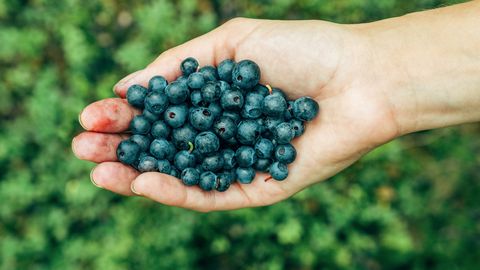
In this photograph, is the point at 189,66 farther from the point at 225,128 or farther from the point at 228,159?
the point at 228,159

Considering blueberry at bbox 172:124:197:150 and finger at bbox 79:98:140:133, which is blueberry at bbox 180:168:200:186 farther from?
finger at bbox 79:98:140:133

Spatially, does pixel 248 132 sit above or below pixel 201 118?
below

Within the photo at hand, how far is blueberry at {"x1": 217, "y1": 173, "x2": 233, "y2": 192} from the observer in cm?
283

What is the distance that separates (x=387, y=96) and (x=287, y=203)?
1434mm

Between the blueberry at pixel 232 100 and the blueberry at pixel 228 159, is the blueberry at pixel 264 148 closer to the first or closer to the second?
the blueberry at pixel 228 159

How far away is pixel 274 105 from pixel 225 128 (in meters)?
0.34

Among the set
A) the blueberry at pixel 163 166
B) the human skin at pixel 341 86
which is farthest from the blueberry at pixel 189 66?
the blueberry at pixel 163 166

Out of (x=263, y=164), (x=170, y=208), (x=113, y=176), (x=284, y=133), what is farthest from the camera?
(x=170, y=208)

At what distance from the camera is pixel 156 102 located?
2.84 meters

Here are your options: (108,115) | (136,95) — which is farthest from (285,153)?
(108,115)

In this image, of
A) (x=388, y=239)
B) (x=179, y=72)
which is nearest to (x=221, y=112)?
(x=179, y=72)

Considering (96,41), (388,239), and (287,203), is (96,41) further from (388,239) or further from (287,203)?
(388,239)

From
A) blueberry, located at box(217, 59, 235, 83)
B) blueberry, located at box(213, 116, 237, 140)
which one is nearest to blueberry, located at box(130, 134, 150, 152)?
blueberry, located at box(213, 116, 237, 140)

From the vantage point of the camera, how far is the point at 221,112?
296 cm
